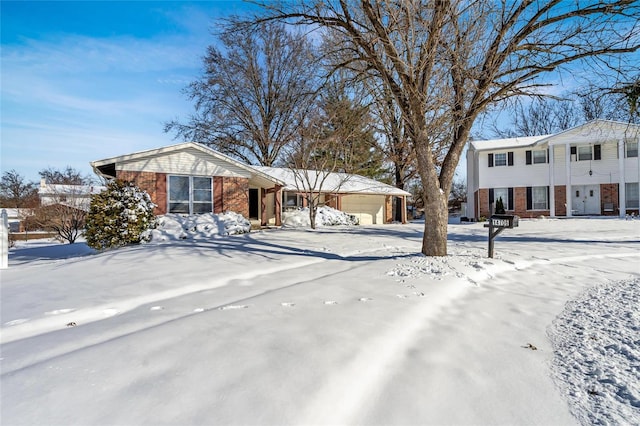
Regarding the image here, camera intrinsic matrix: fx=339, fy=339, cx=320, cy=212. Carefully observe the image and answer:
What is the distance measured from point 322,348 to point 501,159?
995 inches

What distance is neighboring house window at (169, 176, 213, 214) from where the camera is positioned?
14.7 m

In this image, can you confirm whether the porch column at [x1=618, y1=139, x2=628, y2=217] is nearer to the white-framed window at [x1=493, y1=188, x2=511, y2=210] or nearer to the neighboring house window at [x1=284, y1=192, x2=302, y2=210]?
the white-framed window at [x1=493, y1=188, x2=511, y2=210]

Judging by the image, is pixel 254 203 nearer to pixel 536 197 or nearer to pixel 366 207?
pixel 366 207

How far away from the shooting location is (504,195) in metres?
24.1

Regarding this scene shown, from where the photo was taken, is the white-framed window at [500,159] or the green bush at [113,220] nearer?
the green bush at [113,220]

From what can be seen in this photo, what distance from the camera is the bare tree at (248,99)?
1092 inches

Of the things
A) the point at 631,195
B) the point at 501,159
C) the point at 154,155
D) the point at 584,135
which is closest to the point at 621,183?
the point at 631,195

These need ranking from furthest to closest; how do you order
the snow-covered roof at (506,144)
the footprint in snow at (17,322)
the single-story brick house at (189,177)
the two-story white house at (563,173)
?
the snow-covered roof at (506,144), the two-story white house at (563,173), the single-story brick house at (189,177), the footprint in snow at (17,322)

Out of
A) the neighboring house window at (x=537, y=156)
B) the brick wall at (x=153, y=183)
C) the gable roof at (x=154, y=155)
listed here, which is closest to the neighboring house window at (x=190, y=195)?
the brick wall at (x=153, y=183)

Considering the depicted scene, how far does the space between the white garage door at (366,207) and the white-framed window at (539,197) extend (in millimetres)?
10269

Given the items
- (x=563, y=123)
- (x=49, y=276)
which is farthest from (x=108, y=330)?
(x=563, y=123)

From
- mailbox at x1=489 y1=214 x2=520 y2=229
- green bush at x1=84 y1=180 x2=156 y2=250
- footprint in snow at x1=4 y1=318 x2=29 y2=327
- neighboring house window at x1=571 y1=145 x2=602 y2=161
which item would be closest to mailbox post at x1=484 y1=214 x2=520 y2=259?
mailbox at x1=489 y1=214 x2=520 y2=229

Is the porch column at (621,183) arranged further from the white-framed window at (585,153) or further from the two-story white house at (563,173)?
the white-framed window at (585,153)

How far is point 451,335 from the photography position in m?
3.21
